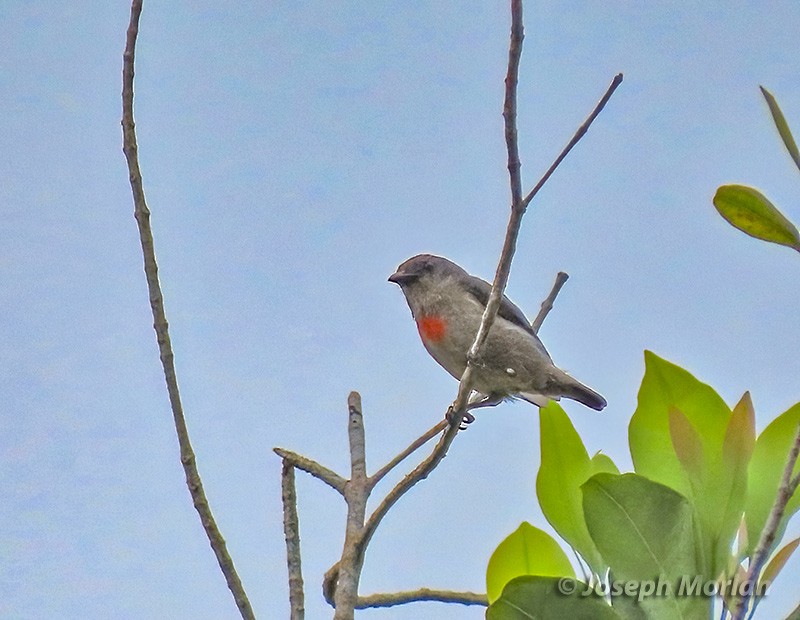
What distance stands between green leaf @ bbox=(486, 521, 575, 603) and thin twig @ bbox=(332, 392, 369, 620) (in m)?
0.31

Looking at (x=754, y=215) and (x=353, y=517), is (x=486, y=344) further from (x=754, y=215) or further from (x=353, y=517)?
(x=754, y=215)

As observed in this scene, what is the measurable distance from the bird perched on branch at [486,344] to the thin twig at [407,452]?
1.24m

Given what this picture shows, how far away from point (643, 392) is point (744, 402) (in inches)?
9.0

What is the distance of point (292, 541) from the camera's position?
2.03 m

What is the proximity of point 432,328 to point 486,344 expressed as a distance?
46cm

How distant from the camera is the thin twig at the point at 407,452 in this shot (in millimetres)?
2225

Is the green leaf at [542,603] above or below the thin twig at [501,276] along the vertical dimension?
below

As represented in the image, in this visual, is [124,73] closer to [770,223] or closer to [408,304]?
[770,223]

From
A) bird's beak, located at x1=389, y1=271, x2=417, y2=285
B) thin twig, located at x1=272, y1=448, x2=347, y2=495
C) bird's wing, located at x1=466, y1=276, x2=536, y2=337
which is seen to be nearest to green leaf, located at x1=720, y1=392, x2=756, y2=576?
thin twig, located at x1=272, y1=448, x2=347, y2=495

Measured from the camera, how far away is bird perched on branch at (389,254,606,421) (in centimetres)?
455

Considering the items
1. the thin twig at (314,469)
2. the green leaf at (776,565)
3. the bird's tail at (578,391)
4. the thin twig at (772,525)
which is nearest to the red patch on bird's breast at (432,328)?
the bird's tail at (578,391)

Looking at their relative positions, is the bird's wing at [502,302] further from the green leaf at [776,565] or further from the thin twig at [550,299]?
the green leaf at [776,565]

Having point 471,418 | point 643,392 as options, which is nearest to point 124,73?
point 643,392

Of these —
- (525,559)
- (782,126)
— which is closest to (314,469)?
(525,559)
